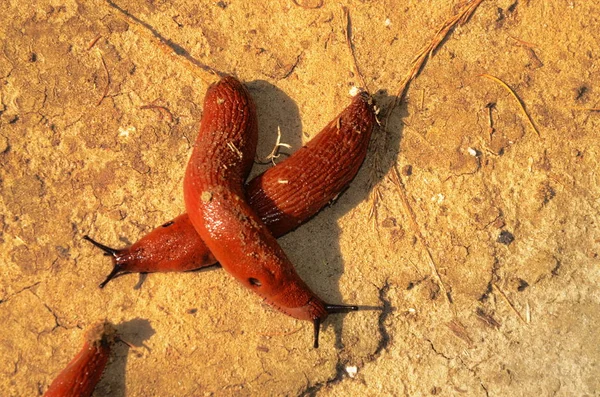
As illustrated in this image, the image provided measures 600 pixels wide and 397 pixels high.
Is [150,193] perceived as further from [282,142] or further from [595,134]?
[595,134]

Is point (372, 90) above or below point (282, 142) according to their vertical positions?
above

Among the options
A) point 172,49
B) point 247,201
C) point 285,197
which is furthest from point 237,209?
point 172,49

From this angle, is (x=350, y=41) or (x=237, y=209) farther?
(x=350, y=41)

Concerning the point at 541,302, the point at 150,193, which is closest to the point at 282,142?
the point at 150,193

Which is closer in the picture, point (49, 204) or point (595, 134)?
point (49, 204)

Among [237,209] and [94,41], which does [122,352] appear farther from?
[94,41]

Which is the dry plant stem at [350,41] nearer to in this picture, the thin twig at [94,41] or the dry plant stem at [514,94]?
the dry plant stem at [514,94]

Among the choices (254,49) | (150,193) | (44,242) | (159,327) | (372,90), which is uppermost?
(254,49)
